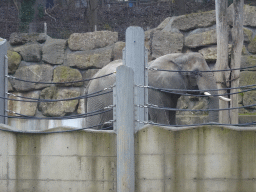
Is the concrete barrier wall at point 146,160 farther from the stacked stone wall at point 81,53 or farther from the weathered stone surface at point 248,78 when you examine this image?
the weathered stone surface at point 248,78

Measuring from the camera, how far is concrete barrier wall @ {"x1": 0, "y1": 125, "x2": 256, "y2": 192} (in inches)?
160

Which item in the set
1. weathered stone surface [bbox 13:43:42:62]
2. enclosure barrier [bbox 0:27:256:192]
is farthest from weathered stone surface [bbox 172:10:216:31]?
enclosure barrier [bbox 0:27:256:192]

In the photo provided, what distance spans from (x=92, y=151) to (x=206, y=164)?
48.0 inches

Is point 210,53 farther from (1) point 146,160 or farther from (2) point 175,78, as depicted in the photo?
(1) point 146,160

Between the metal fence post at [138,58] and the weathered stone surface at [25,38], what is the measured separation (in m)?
5.76

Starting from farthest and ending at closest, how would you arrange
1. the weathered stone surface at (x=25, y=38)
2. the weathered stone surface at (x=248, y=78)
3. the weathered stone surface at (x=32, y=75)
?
the weathered stone surface at (x=25, y=38) → the weathered stone surface at (x=32, y=75) → the weathered stone surface at (x=248, y=78)

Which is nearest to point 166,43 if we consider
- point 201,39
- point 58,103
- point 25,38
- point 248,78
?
point 201,39

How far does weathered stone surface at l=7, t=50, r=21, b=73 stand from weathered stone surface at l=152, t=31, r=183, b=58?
3.33 metres

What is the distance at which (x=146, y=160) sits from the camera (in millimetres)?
4117

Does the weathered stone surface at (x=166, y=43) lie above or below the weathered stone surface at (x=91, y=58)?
above

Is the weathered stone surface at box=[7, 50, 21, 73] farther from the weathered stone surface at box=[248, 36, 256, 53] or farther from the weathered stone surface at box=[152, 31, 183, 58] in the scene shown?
the weathered stone surface at box=[248, 36, 256, 53]

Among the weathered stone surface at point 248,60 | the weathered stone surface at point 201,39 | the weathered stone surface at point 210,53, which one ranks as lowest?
the weathered stone surface at point 248,60

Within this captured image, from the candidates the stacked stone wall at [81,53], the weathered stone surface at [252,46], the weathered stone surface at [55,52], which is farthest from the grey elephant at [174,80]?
the weathered stone surface at [55,52]

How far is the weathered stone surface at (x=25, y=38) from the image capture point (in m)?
9.73
